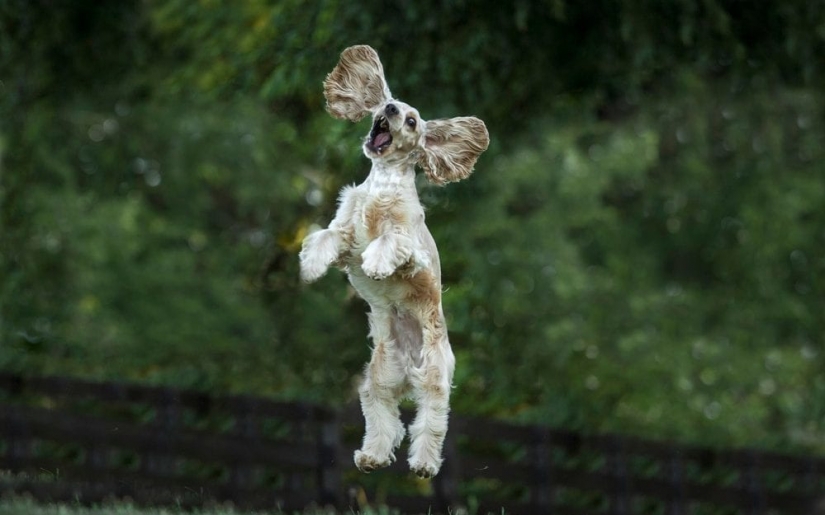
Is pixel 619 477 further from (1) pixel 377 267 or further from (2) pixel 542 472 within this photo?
(1) pixel 377 267

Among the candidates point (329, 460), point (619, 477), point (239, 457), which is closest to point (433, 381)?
point (329, 460)

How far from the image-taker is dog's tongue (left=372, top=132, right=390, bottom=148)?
11.4ft

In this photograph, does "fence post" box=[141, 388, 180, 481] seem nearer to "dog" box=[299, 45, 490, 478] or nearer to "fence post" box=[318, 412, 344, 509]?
"fence post" box=[318, 412, 344, 509]

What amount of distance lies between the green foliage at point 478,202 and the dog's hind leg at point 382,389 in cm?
459

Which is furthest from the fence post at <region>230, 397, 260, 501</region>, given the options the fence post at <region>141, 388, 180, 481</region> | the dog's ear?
the dog's ear

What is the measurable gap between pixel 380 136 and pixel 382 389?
0.63m

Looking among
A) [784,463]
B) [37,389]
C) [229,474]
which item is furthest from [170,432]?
[784,463]

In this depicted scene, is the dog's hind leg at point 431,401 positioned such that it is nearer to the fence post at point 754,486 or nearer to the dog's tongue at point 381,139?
the dog's tongue at point 381,139

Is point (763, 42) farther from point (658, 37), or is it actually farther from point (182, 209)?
point (182, 209)

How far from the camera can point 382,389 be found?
141 inches

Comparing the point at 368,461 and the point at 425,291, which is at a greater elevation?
the point at 425,291

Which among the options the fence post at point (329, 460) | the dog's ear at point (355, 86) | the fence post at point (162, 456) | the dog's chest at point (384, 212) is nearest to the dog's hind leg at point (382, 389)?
the dog's chest at point (384, 212)

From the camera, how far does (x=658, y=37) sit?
34.9 feet

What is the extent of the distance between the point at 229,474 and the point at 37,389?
77.5 inches
